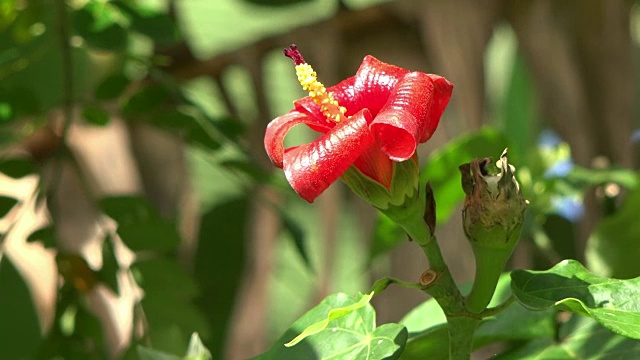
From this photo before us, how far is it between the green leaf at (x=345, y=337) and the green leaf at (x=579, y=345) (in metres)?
0.12

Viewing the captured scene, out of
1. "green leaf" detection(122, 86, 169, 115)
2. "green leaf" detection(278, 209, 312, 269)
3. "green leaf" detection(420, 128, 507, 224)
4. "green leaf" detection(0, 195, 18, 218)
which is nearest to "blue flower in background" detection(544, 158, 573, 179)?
"green leaf" detection(420, 128, 507, 224)

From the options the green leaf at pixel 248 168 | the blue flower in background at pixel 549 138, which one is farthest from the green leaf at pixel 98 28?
the blue flower in background at pixel 549 138

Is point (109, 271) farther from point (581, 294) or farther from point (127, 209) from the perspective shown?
point (581, 294)

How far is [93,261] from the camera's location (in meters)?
1.25

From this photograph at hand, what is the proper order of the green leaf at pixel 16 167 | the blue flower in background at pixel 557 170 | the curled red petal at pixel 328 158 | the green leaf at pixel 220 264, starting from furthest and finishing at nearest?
the green leaf at pixel 220 264
the blue flower in background at pixel 557 170
the green leaf at pixel 16 167
the curled red petal at pixel 328 158

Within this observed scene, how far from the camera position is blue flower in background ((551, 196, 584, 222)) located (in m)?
0.90

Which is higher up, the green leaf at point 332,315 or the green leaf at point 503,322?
the green leaf at point 332,315

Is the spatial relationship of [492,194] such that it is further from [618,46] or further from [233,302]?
[233,302]

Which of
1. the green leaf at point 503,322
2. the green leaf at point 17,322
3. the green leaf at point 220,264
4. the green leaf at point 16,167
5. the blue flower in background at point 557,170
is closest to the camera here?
the green leaf at point 503,322

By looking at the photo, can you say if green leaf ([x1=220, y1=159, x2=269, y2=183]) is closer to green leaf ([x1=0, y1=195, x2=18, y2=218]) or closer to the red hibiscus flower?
green leaf ([x1=0, y1=195, x2=18, y2=218])

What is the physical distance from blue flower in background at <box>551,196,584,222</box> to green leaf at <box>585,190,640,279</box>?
0.40 ft

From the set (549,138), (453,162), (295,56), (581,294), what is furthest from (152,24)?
(549,138)

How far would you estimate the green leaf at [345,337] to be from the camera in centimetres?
37

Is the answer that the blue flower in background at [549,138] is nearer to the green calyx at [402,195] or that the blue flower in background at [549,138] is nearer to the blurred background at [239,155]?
the blurred background at [239,155]
